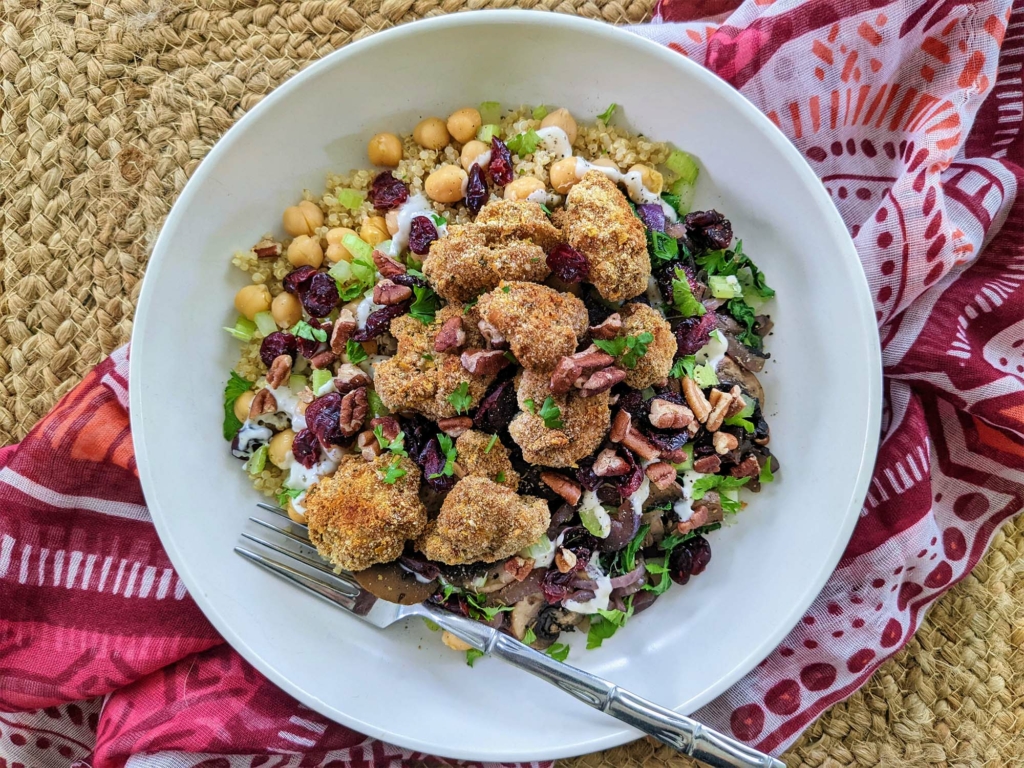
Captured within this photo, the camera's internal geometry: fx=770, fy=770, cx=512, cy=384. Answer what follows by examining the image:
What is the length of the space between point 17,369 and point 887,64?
291 cm

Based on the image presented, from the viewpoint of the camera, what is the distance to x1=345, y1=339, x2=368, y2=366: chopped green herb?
87.1 inches

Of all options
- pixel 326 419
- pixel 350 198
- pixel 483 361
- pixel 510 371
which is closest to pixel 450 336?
pixel 483 361

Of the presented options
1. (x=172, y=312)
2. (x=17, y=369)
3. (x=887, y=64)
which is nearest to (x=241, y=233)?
(x=172, y=312)

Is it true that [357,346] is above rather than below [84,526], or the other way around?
above

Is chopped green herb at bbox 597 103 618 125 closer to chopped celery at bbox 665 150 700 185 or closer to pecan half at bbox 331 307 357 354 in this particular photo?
chopped celery at bbox 665 150 700 185

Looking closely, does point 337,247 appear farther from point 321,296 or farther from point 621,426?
point 621,426

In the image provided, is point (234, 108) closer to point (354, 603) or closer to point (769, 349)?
point (354, 603)

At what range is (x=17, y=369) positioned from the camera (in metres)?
2.52

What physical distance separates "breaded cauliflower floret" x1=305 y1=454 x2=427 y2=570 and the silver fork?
0.24m

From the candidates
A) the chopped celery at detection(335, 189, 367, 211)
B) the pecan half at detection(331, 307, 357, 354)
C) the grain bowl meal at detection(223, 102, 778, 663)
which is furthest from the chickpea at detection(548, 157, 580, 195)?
the pecan half at detection(331, 307, 357, 354)

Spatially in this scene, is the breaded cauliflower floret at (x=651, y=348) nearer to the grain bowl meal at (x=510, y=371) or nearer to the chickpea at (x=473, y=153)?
the grain bowl meal at (x=510, y=371)

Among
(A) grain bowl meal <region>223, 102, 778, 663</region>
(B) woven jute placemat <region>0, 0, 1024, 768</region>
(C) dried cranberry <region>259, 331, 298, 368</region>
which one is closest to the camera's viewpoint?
(A) grain bowl meal <region>223, 102, 778, 663</region>

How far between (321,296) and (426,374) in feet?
1.57

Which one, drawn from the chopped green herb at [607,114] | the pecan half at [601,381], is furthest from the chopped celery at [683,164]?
the pecan half at [601,381]
